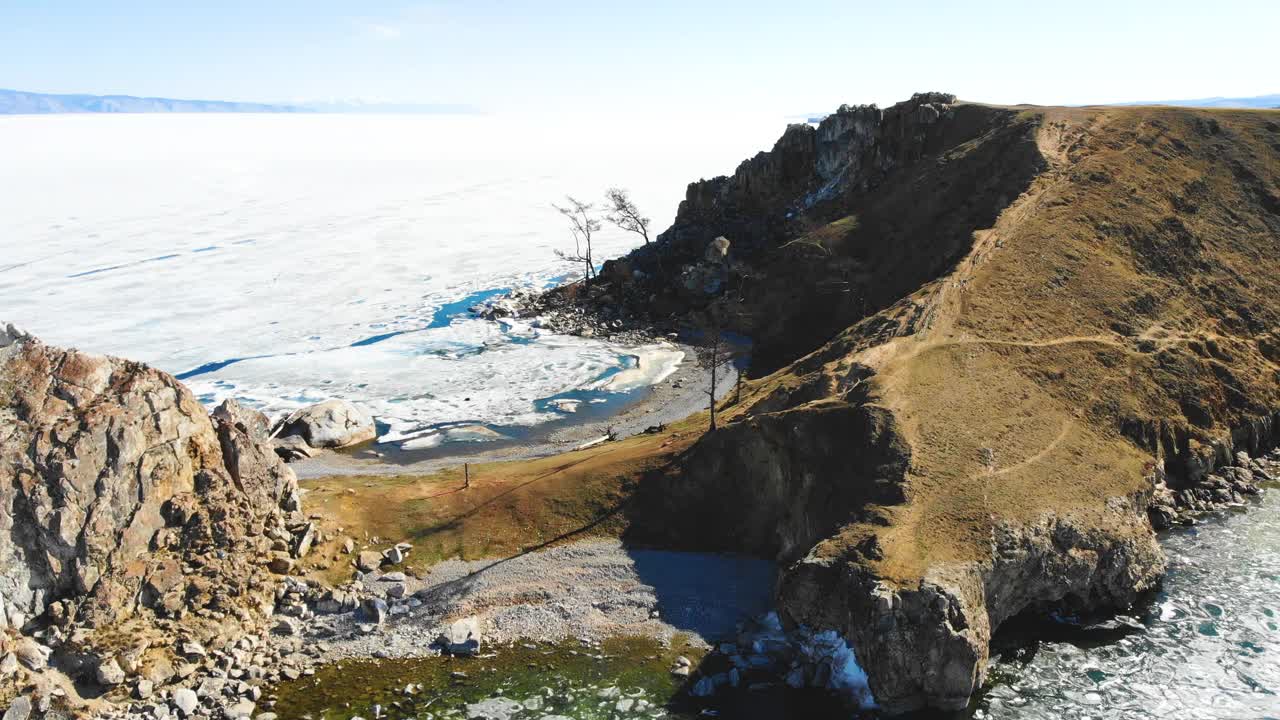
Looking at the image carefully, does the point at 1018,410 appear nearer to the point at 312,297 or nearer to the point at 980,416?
the point at 980,416

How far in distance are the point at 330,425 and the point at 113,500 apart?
88.3ft

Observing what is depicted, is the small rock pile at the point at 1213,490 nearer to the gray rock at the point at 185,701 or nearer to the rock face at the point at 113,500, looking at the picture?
the rock face at the point at 113,500

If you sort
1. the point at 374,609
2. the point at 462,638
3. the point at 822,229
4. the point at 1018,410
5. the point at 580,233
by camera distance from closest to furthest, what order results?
A: the point at 462,638 < the point at 374,609 < the point at 1018,410 < the point at 822,229 < the point at 580,233

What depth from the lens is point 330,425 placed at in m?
67.1

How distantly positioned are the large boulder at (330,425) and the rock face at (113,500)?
808 inches

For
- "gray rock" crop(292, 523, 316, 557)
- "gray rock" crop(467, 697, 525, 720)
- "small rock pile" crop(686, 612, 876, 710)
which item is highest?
"gray rock" crop(292, 523, 316, 557)

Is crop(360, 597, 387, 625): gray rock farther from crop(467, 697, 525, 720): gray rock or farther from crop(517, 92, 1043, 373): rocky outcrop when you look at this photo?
crop(517, 92, 1043, 373): rocky outcrop

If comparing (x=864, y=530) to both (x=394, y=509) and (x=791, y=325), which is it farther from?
(x=791, y=325)

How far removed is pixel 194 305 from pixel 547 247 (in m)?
58.9

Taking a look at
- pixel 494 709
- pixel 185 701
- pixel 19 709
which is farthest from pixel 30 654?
pixel 494 709

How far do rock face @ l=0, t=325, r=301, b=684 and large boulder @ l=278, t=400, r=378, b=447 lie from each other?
2052 centimetres

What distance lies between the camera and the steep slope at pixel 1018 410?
119 ft

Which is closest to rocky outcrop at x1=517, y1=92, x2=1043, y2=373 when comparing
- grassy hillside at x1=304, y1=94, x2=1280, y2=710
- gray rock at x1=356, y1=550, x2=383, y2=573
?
grassy hillside at x1=304, y1=94, x2=1280, y2=710

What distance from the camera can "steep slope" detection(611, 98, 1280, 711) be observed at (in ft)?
119
